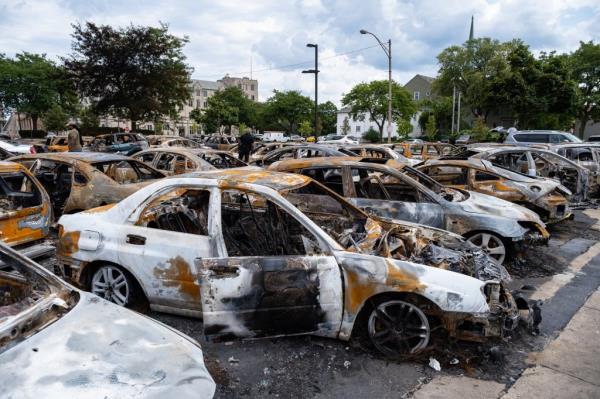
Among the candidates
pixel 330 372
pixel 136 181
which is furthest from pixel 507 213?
pixel 136 181

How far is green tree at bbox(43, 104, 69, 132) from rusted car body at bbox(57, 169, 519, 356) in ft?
175

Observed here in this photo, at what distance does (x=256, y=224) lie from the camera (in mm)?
4668

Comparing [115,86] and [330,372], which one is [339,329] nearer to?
[330,372]

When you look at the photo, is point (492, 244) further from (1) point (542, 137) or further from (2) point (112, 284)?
(1) point (542, 137)

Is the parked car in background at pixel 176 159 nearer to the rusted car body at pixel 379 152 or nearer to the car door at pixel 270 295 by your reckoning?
the rusted car body at pixel 379 152

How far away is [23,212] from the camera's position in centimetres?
515

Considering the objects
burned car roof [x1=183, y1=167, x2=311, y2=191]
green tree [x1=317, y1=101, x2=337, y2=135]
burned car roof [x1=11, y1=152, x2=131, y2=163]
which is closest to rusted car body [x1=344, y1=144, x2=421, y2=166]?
burned car roof [x1=11, y1=152, x2=131, y2=163]

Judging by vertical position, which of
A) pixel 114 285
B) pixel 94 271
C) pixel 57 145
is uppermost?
pixel 57 145

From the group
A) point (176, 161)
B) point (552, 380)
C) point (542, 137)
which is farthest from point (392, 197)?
point (542, 137)

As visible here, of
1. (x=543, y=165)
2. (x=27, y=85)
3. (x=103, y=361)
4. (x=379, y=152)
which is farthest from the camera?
(x=27, y=85)

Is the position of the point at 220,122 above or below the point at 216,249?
above

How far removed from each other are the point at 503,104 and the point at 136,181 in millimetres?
32828

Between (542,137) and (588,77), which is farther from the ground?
(588,77)

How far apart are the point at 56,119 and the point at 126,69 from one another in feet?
87.7
